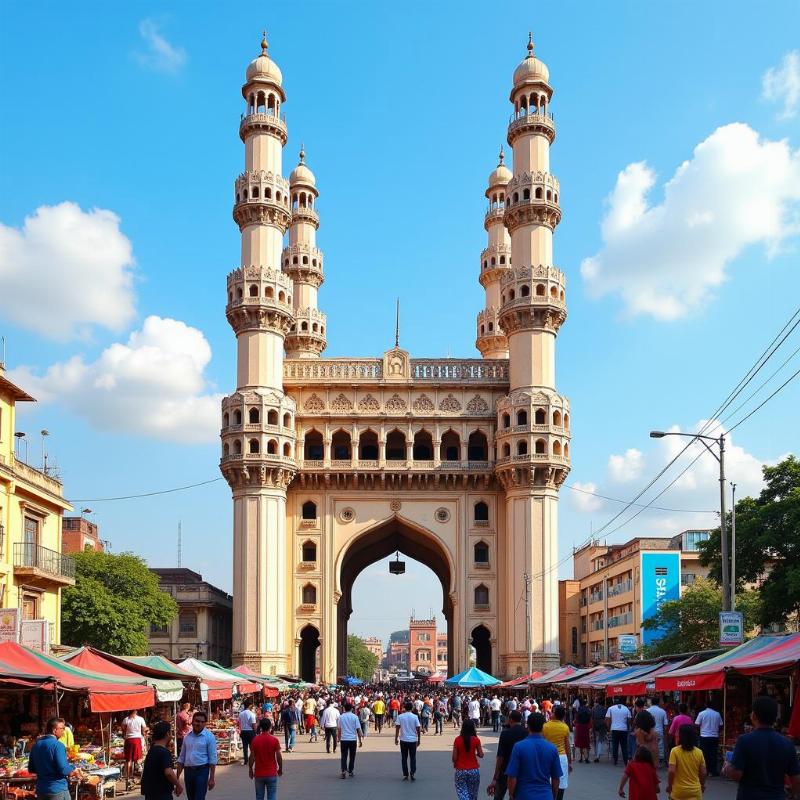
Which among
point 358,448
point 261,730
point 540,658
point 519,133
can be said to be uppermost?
point 519,133

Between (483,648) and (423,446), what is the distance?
39.4 ft

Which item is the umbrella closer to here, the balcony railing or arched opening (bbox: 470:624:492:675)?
the balcony railing

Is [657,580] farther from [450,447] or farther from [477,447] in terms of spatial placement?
[450,447]

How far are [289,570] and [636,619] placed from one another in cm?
2476

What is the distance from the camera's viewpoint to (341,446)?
66188mm

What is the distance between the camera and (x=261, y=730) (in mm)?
16469

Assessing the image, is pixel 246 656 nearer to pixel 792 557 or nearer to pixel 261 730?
pixel 792 557

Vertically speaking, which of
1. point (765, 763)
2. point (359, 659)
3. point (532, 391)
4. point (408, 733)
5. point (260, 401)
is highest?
point (532, 391)

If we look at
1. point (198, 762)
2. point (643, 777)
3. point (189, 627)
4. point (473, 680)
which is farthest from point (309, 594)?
point (643, 777)

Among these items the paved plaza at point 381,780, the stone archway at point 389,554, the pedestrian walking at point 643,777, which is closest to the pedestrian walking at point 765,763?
the pedestrian walking at point 643,777

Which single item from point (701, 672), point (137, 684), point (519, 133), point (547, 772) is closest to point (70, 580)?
point (137, 684)

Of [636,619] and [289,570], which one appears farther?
[636,619]

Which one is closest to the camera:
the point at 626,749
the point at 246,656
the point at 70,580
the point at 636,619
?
the point at 626,749

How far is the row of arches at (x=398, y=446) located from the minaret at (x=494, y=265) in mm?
16898
